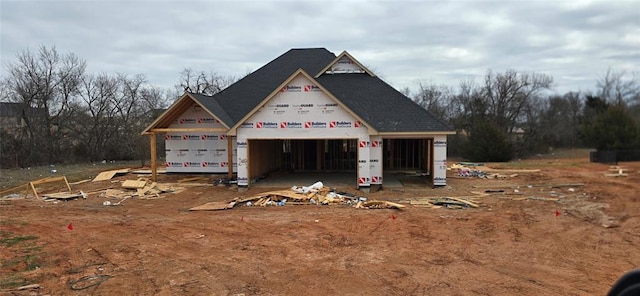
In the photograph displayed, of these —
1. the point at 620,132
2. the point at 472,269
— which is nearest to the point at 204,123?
the point at 472,269

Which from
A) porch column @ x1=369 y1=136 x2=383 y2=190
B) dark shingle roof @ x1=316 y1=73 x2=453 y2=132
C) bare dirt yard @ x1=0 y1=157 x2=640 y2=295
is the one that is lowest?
bare dirt yard @ x1=0 y1=157 x2=640 y2=295

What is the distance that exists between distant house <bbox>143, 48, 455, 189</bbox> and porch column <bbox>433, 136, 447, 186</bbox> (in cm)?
4

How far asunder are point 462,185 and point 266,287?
1455 centimetres

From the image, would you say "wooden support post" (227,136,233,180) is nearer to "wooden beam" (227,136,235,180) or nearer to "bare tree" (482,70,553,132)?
"wooden beam" (227,136,235,180)

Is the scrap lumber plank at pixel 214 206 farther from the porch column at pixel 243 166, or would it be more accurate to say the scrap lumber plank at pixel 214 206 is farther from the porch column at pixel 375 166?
the porch column at pixel 375 166

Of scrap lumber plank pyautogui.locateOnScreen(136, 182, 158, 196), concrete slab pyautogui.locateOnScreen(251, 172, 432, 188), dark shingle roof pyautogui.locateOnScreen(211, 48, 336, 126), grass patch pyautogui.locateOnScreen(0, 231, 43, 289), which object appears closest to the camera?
grass patch pyautogui.locateOnScreen(0, 231, 43, 289)

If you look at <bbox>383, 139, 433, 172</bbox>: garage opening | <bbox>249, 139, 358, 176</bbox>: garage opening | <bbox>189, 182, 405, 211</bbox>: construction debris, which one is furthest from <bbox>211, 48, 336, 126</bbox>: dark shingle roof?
<bbox>189, 182, 405, 211</bbox>: construction debris

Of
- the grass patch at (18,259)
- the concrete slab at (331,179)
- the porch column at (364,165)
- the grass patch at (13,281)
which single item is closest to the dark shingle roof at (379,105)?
the porch column at (364,165)

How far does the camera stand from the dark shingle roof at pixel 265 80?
907 inches

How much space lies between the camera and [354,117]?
17594mm

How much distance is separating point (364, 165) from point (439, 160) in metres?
3.39

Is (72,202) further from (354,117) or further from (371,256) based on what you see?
(371,256)

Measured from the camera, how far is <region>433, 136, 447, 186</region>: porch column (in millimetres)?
18469

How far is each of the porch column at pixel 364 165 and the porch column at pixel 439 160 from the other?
3004 mm
